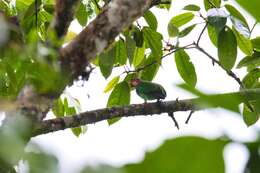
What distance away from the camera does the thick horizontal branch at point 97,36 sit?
78 cm

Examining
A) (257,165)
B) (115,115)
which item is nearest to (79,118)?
(115,115)

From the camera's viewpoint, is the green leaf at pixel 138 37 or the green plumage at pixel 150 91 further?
the green leaf at pixel 138 37

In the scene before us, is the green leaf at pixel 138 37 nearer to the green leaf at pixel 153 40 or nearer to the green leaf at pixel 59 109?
the green leaf at pixel 153 40

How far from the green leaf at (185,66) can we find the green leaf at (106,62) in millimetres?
253

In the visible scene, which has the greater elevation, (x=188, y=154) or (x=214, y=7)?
(x=214, y=7)

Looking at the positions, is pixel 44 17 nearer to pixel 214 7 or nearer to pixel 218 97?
pixel 214 7

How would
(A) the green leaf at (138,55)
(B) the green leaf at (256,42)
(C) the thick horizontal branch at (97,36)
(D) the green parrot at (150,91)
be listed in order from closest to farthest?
(C) the thick horizontal branch at (97,36), (D) the green parrot at (150,91), (B) the green leaf at (256,42), (A) the green leaf at (138,55)

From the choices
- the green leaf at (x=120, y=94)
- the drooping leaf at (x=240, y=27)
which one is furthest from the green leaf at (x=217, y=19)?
the green leaf at (x=120, y=94)

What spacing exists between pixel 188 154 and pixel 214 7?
4.63 ft

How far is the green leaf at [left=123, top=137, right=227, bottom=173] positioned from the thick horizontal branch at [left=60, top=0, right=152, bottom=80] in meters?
0.56

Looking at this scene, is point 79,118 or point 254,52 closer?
point 79,118

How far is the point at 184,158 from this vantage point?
0.73 feet

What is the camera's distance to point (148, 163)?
22 cm

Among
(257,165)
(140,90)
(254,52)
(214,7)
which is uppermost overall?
(214,7)
